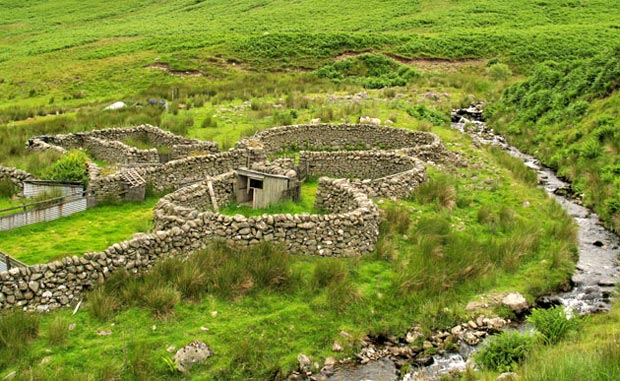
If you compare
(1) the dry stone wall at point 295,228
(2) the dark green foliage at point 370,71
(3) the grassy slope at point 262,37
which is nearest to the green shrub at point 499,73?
(2) the dark green foliage at point 370,71

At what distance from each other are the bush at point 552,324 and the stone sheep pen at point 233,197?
15.2ft

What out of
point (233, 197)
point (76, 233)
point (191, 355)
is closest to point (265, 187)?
point (233, 197)

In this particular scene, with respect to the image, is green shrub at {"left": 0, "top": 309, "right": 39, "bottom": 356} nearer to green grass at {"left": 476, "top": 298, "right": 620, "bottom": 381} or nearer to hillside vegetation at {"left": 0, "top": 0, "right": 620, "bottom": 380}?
hillside vegetation at {"left": 0, "top": 0, "right": 620, "bottom": 380}

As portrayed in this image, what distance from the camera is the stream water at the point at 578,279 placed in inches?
447

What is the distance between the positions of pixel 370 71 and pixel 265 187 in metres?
38.5

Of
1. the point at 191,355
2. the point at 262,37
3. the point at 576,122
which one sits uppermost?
the point at 262,37

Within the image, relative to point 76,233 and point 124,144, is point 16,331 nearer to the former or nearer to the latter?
point 76,233

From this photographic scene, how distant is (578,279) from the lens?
15273 mm

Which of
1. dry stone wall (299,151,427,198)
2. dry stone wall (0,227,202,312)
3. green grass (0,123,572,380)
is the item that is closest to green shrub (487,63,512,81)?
dry stone wall (299,151,427,198)

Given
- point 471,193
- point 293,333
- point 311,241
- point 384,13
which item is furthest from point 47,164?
point 384,13

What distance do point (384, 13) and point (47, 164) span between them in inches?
2877

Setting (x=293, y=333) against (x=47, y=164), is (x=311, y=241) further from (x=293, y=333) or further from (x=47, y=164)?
(x=47, y=164)

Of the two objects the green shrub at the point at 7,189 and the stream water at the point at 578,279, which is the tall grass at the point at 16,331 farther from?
the green shrub at the point at 7,189

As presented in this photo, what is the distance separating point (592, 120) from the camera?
26312 millimetres
